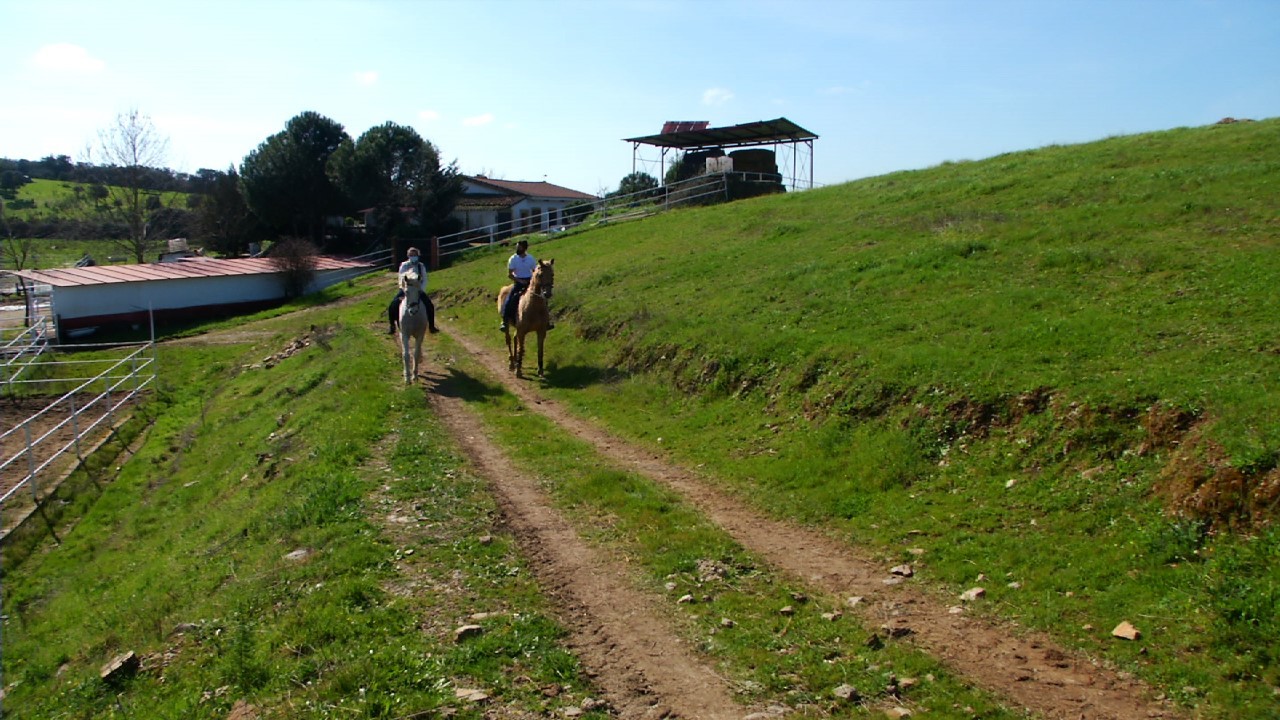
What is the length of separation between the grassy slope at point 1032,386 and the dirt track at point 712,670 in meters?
0.34

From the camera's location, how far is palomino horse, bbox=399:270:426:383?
1639 centimetres

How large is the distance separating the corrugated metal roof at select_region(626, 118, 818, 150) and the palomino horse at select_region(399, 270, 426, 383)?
2540cm

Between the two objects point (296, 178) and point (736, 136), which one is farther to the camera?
point (296, 178)

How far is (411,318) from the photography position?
54.0 feet

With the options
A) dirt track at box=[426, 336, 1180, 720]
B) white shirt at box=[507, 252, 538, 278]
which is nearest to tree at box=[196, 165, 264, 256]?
white shirt at box=[507, 252, 538, 278]

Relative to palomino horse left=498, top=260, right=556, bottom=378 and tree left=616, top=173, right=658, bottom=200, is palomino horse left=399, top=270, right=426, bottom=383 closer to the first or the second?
palomino horse left=498, top=260, right=556, bottom=378

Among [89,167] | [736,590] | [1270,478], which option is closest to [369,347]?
[736,590]

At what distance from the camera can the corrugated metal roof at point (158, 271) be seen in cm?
3459

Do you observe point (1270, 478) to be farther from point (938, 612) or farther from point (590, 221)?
point (590, 221)

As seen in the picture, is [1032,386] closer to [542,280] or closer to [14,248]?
[542,280]

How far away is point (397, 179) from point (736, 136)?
19828 mm

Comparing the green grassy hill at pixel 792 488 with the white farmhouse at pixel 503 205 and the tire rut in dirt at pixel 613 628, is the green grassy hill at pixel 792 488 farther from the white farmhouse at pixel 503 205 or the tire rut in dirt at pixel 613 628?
the white farmhouse at pixel 503 205

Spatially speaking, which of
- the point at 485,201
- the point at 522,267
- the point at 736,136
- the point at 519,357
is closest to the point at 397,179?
the point at 485,201

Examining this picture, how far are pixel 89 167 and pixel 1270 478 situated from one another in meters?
68.6
